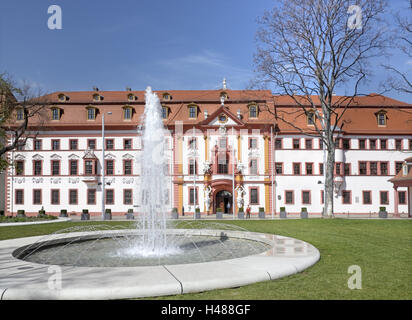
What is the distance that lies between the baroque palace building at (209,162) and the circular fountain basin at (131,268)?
28.9 meters

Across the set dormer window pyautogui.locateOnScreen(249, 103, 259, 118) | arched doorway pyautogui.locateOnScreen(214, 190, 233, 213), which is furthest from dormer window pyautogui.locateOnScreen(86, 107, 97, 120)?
dormer window pyautogui.locateOnScreen(249, 103, 259, 118)

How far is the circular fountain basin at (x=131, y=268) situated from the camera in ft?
24.4

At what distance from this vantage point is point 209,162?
1741 inches

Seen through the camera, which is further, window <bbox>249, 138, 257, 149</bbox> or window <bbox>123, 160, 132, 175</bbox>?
window <bbox>123, 160, 132, 175</bbox>

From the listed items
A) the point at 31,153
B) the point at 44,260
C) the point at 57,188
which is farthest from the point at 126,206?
the point at 44,260

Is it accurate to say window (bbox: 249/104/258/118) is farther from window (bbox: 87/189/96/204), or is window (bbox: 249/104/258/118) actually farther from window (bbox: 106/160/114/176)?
window (bbox: 87/189/96/204)

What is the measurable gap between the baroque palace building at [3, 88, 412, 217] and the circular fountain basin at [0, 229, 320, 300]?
2889 centimetres

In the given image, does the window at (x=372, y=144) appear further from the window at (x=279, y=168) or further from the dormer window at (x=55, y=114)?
the dormer window at (x=55, y=114)

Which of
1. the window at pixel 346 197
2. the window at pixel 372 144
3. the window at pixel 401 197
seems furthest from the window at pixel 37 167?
the window at pixel 401 197

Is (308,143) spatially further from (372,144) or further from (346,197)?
(372,144)

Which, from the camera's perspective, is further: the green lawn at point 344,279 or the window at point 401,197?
the window at point 401,197

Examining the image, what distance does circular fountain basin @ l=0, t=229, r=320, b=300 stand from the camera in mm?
7426

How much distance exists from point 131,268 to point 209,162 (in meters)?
35.0

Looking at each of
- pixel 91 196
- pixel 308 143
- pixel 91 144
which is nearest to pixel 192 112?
pixel 91 144
